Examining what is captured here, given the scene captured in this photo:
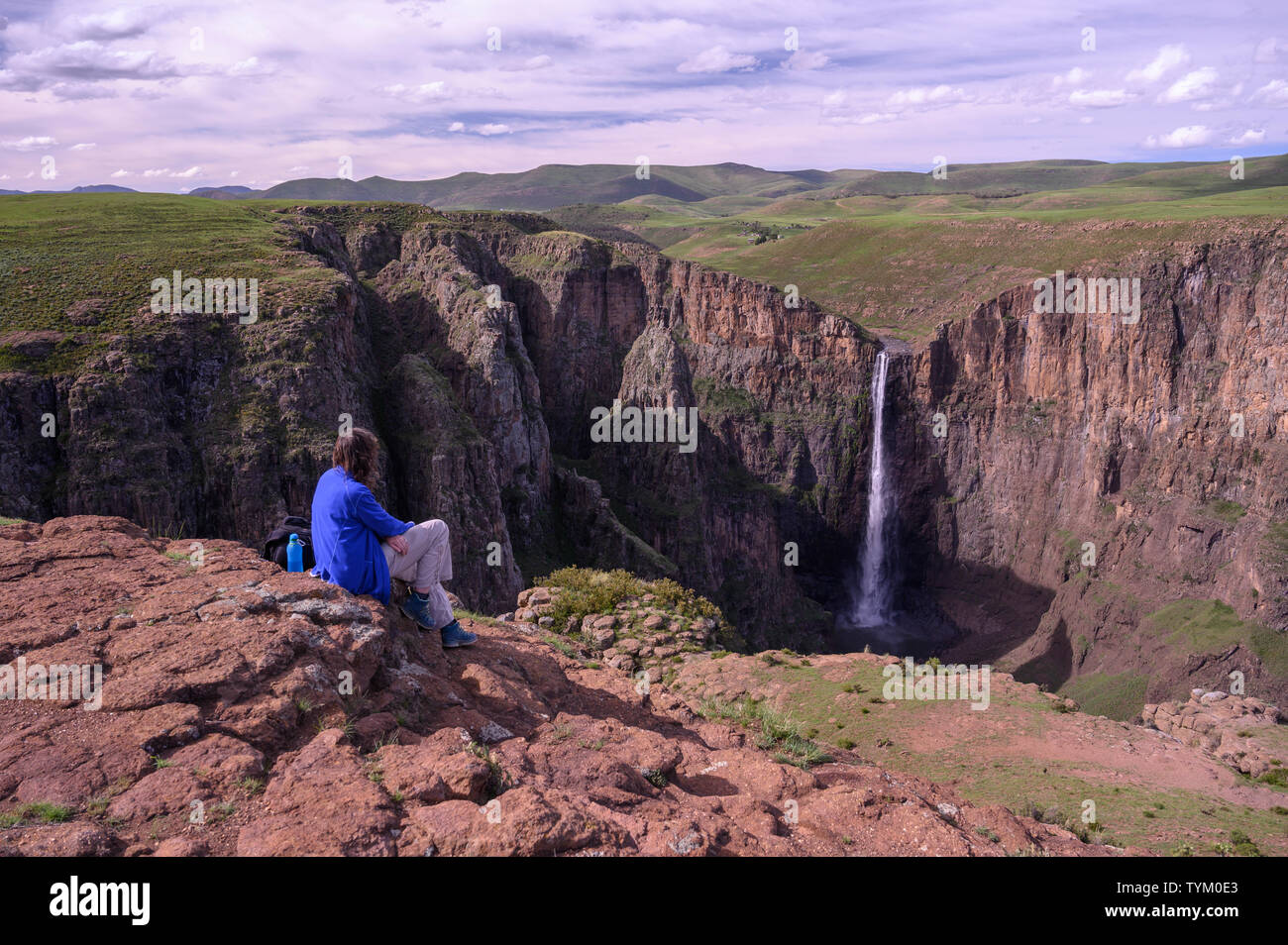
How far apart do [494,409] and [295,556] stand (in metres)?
37.5

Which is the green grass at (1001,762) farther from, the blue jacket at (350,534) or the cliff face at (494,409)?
the cliff face at (494,409)

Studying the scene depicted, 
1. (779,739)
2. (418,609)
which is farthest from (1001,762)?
(418,609)

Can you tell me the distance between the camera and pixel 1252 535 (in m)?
53.3

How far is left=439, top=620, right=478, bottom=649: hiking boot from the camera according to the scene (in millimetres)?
10055

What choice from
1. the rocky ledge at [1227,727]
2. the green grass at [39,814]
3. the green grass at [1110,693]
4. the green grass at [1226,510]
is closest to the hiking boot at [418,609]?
the green grass at [39,814]

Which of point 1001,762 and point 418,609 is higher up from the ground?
point 418,609

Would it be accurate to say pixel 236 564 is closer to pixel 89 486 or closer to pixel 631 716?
pixel 631 716

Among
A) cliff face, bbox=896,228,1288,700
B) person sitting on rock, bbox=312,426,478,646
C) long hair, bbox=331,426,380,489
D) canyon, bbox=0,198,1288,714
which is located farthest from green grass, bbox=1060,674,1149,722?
long hair, bbox=331,426,380,489

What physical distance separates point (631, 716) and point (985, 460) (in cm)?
7413

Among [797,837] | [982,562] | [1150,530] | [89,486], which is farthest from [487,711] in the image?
[982,562]

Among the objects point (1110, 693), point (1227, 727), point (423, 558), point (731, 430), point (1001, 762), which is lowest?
point (1110, 693)

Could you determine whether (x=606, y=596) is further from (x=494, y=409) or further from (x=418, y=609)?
(x=494, y=409)

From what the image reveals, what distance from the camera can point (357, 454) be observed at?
28.4 feet

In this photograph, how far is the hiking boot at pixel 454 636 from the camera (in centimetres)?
1005
